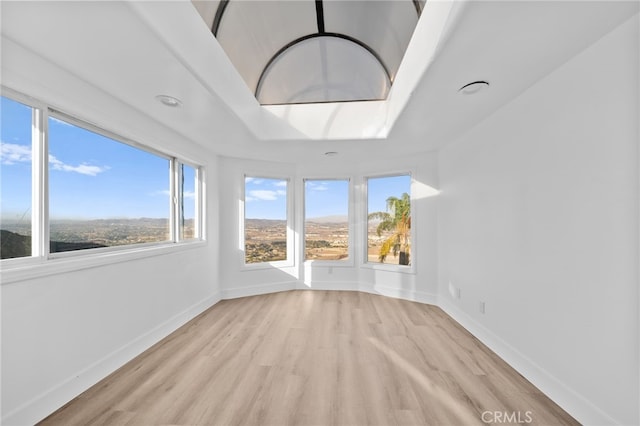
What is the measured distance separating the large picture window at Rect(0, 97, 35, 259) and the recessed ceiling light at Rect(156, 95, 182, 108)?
74 centimetres

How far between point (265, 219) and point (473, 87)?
3325mm

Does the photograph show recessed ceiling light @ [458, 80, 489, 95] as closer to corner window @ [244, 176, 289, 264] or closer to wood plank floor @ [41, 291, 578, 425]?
wood plank floor @ [41, 291, 578, 425]

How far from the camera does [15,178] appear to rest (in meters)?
1.56

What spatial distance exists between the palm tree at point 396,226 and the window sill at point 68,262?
3.05m

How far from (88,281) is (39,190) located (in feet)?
2.26

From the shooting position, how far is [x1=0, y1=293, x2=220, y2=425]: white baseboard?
146 cm

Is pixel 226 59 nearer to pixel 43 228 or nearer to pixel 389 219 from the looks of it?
pixel 43 228

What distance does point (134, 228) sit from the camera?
2.49 m

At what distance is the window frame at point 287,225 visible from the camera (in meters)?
4.02

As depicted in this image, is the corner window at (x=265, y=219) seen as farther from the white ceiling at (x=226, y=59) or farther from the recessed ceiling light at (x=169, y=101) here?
the recessed ceiling light at (x=169, y=101)

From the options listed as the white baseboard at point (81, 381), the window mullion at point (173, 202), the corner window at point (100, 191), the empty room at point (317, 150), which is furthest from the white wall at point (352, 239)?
the white baseboard at point (81, 381)

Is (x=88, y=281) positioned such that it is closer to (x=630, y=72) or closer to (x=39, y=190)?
(x=39, y=190)

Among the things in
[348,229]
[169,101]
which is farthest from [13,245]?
[348,229]

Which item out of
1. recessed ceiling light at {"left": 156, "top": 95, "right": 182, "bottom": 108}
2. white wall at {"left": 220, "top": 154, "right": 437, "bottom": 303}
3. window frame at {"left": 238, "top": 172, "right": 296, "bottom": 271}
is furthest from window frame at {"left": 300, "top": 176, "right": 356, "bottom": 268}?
recessed ceiling light at {"left": 156, "top": 95, "right": 182, "bottom": 108}
